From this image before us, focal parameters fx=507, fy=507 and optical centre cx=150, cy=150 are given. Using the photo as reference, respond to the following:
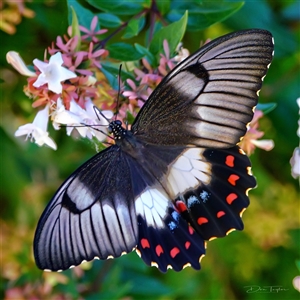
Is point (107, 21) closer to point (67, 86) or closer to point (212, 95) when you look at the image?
point (67, 86)

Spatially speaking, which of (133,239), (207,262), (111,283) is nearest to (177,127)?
(133,239)

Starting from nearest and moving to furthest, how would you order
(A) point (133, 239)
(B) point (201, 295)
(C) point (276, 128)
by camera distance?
1. (A) point (133, 239)
2. (C) point (276, 128)
3. (B) point (201, 295)

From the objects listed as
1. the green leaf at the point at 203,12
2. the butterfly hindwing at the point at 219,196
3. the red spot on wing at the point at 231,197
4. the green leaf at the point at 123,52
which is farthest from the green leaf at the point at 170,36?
the red spot on wing at the point at 231,197

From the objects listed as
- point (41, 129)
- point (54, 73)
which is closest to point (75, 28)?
point (54, 73)

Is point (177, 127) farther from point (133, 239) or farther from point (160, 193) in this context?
point (133, 239)

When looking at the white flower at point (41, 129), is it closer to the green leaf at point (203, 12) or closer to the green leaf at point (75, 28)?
the green leaf at point (75, 28)

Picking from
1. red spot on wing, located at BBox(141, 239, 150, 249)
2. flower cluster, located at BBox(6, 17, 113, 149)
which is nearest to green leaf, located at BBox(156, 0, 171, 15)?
flower cluster, located at BBox(6, 17, 113, 149)

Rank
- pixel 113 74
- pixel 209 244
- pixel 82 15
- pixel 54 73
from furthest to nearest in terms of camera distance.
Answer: pixel 209 244 → pixel 82 15 → pixel 113 74 → pixel 54 73

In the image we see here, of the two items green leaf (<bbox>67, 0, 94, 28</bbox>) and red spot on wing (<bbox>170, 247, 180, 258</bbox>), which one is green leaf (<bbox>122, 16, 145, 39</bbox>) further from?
red spot on wing (<bbox>170, 247, 180, 258</bbox>)
